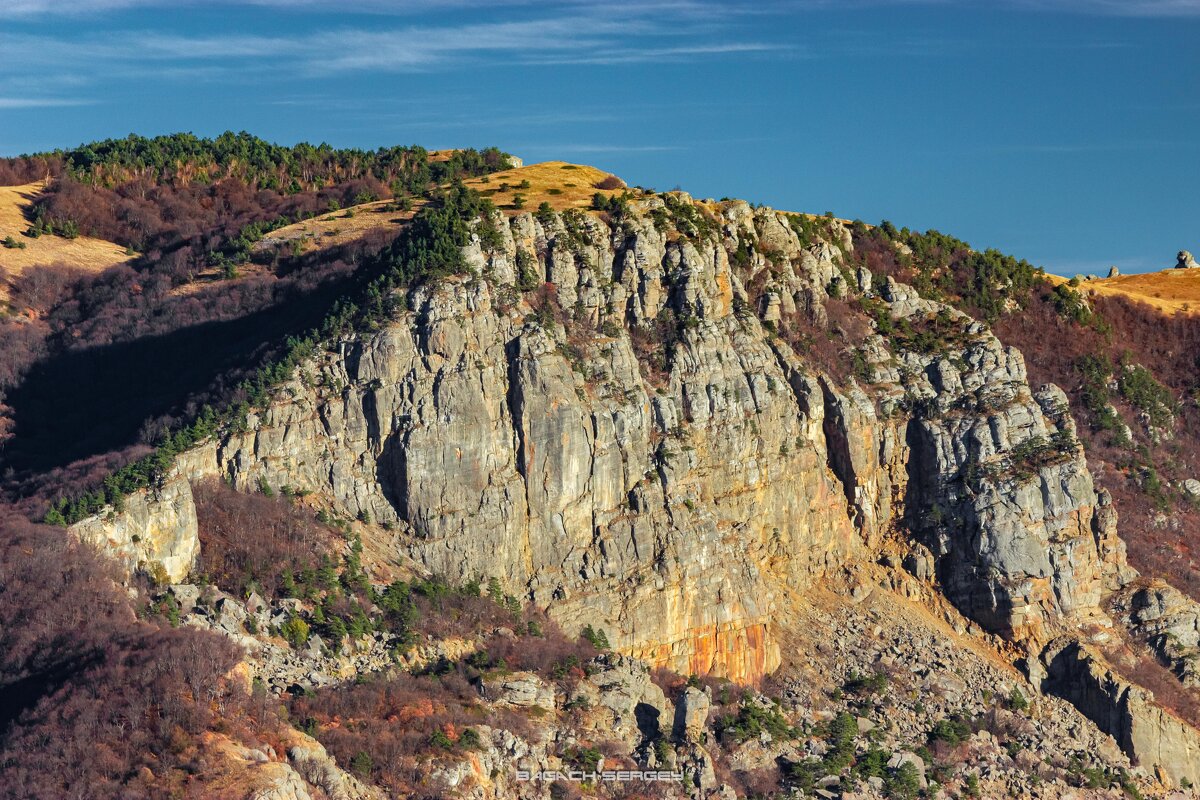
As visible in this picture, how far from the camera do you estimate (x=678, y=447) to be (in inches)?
4995

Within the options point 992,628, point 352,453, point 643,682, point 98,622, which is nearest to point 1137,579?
point 992,628

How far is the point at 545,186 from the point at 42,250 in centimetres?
3975

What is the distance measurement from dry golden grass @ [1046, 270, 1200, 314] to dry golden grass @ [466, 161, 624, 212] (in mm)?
39193

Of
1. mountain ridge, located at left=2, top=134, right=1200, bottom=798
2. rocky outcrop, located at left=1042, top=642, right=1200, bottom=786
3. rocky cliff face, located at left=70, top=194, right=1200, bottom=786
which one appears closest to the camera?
mountain ridge, located at left=2, top=134, right=1200, bottom=798

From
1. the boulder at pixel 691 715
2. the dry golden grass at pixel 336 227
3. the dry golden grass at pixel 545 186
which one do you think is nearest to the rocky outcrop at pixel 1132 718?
the boulder at pixel 691 715

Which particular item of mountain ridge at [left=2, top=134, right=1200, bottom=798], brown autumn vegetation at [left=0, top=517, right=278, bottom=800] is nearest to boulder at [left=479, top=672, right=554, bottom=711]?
mountain ridge at [left=2, top=134, right=1200, bottom=798]

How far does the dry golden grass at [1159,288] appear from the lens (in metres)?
171

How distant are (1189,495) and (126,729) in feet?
267

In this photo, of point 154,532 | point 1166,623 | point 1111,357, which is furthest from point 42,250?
point 1166,623

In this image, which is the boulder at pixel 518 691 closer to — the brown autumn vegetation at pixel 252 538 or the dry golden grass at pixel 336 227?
the brown autumn vegetation at pixel 252 538

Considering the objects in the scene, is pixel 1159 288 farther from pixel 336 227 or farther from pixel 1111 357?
pixel 336 227

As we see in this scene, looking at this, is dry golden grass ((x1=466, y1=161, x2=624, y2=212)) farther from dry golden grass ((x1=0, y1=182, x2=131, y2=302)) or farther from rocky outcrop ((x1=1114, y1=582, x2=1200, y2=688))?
rocky outcrop ((x1=1114, y1=582, x2=1200, y2=688))

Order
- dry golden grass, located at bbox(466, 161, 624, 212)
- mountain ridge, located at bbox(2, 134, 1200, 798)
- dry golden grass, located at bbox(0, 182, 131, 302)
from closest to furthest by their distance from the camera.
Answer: mountain ridge, located at bbox(2, 134, 1200, 798)
dry golden grass, located at bbox(466, 161, 624, 212)
dry golden grass, located at bbox(0, 182, 131, 302)

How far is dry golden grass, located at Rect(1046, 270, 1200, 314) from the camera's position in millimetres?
171250
